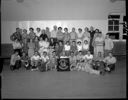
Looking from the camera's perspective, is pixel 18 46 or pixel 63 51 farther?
pixel 18 46

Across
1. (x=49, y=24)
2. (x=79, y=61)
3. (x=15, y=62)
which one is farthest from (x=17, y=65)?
(x=49, y=24)

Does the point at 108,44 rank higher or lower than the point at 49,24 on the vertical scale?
lower

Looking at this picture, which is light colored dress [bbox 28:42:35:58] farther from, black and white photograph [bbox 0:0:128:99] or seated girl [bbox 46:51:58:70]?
seated girl [bbox 46:51:58:70]

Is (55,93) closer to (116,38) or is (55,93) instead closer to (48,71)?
(48,71)

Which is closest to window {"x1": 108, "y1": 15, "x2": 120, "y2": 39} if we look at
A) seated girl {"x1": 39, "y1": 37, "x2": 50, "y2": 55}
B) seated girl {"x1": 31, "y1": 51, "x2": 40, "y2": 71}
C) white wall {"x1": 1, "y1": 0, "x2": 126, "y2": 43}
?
white wall {"x1": 1, "y1": 0, "x2": 126, "y2": 43}

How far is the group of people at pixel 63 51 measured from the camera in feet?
24.0

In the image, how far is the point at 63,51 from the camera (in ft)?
27.0

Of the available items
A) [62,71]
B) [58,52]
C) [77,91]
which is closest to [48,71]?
[62,71]

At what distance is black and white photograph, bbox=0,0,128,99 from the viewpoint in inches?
202

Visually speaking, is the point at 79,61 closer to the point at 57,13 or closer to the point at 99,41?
the point at 99,41

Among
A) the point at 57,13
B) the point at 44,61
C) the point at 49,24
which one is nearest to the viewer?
the point at 44,61

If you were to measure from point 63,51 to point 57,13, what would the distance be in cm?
254

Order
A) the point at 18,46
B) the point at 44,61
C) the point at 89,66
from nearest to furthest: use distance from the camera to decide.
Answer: the point at 89,66 < the point at 44,61 < the point at 18,46

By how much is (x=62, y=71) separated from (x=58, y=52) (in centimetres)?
120
